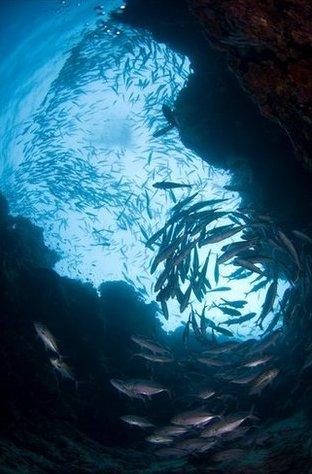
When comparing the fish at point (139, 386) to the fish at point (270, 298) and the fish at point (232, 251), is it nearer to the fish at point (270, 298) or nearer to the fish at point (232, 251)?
the fish at point (270, 298)

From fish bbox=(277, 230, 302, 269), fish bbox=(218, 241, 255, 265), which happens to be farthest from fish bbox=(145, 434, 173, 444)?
fish bbox=(277, 230, 302, 269)

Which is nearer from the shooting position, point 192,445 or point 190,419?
point 190,419

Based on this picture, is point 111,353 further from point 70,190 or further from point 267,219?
point 70,190

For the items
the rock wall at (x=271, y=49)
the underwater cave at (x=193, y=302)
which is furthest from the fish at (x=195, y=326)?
the rock wall at (x=271, y=49)

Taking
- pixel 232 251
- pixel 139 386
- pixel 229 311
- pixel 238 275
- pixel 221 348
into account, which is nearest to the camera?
pixel 232 251

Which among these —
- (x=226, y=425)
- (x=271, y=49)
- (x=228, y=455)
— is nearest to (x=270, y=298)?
(x=226, y=425)

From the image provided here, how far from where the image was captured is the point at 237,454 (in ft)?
22.4

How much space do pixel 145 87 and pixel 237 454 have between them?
40.5 feet

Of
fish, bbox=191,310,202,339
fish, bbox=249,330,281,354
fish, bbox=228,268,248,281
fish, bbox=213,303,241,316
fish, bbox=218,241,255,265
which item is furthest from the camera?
fish, bbox=228,268,248,281

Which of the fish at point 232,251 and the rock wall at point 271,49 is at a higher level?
the rock wall at point 271,49

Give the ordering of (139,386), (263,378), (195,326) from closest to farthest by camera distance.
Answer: (263,378)
(139,386)
(195,326)

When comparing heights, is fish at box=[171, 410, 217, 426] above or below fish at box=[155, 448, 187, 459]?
above

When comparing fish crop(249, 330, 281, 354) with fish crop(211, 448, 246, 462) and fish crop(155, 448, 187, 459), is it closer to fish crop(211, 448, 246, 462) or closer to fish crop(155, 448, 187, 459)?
fish crop(211, 448, 246, 462)

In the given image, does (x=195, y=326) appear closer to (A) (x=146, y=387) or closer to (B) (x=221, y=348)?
(B) (x=221, y=348)
